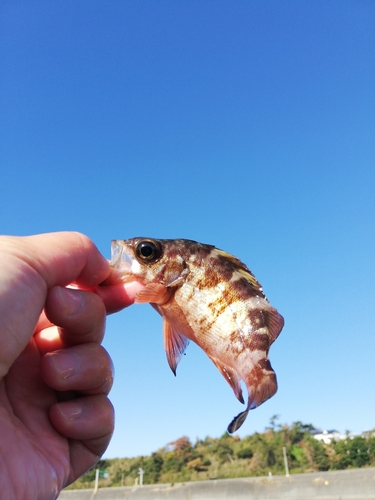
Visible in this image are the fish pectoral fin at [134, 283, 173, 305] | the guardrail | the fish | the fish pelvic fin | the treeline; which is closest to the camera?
the fish pelvic fin

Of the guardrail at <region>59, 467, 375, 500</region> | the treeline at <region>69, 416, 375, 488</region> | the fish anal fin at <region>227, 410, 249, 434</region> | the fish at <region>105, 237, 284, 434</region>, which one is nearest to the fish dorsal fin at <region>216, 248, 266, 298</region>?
the fish at <region>105, 237, 284, 434</region>

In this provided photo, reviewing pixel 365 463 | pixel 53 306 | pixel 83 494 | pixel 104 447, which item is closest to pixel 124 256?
pixel 53 306

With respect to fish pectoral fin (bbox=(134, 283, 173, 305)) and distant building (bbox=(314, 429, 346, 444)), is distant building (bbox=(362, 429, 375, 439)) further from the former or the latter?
fish pectoral fin (bbox=(134, 283, 173, 305))

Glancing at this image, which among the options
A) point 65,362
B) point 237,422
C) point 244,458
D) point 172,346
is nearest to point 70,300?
point 65,362

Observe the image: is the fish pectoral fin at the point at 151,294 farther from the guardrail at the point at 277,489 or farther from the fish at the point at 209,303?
the guardrail at the point at 277,489

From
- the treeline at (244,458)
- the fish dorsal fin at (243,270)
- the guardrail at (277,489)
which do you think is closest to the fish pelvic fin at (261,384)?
the fish dorsal fin at (243,270)

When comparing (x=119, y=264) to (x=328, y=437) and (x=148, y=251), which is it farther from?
(x=328, y=437)

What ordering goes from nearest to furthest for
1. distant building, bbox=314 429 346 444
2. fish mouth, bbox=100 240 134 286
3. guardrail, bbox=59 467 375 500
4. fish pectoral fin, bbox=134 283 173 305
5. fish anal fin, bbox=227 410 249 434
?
1. fish anal fin, bbox=227 410 249 434
2. fish pectoral fin, bbox=134 283 173 305
3. fish mouth, bbox=100 240 134 286
4. guardrail, bbox=59 467 375 500
5. distant building, bbox=314 429 346 444

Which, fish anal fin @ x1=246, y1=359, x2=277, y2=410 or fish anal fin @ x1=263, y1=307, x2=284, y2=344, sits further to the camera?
fish anal fin @ x1=263, y1=307, x2=284, y2=344

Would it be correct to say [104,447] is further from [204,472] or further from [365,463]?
[204,472]

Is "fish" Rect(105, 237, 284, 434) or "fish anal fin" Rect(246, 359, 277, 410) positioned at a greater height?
"fish" Rect(105, 237, 284, 434)
